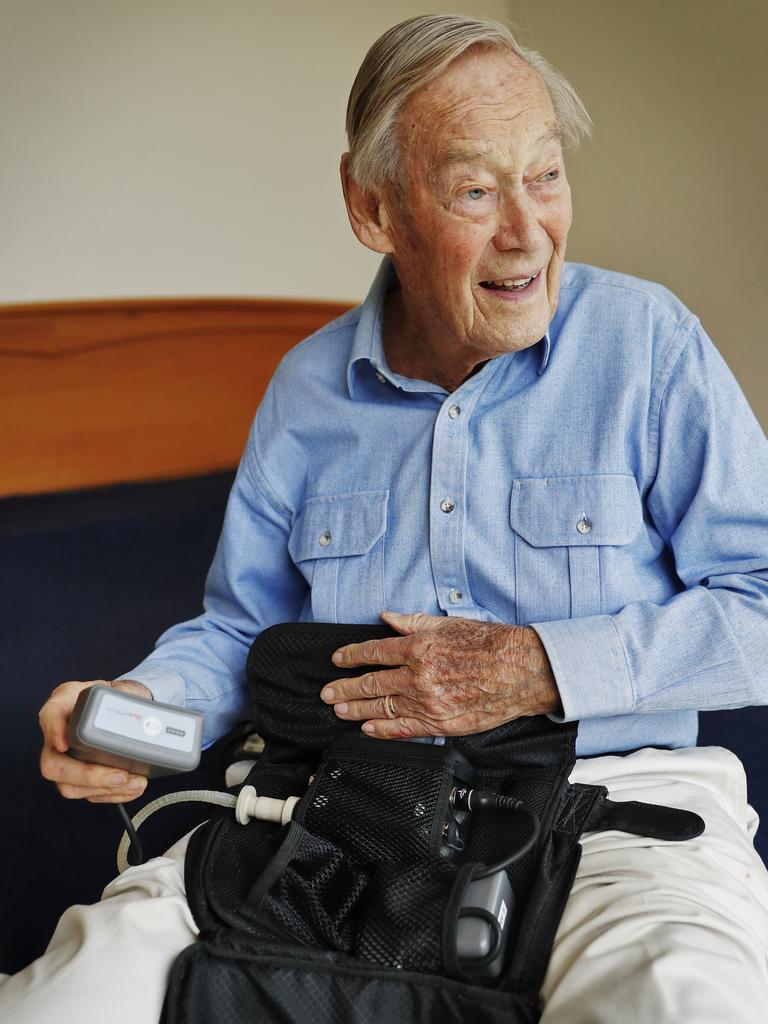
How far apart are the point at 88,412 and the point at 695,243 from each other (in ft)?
5.14

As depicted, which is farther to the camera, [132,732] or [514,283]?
[514,283]

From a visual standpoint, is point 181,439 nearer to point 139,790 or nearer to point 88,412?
point 88,412

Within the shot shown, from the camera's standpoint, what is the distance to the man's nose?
1.05 metres

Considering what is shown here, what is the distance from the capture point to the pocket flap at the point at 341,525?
1.13 m

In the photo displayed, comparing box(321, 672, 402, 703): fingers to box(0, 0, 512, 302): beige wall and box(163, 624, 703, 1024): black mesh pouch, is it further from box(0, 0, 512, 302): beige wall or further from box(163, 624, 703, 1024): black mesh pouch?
box(0, 0, 512, 302): beige wall

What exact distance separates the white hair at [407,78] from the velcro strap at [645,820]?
683 mm

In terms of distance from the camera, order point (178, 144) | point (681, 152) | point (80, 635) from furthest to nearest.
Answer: point (178, 144), point (681, 152), point (80, 635)

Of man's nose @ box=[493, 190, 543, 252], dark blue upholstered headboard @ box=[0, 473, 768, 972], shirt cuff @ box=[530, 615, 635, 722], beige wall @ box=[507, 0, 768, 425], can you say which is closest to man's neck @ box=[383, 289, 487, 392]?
man's nose @ box=[493, 190, 543, 252]

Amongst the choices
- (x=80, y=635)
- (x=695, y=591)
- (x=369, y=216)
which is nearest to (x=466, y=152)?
(x=369, y=216)

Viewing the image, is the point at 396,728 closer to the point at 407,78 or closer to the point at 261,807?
the point at 261,807

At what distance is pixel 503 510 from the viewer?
1078 mm

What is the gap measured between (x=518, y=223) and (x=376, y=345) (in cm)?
23

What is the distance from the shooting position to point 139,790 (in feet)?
3.22

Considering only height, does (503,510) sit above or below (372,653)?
above
